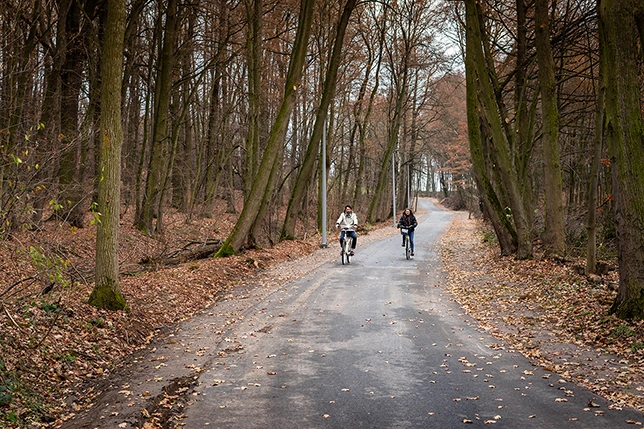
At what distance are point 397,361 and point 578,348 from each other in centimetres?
276

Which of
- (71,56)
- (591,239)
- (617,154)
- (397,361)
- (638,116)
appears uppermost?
(71,56)

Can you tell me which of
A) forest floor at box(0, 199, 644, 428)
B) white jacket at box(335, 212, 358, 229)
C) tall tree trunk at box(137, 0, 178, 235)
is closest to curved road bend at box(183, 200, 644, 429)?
forest floor at box(0, 199, 644, 428)

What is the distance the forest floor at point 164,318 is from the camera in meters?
6.49

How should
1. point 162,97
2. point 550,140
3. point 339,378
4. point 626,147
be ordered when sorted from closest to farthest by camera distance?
point 339,378 → point 626,147 → point 550,140 → point 162,97

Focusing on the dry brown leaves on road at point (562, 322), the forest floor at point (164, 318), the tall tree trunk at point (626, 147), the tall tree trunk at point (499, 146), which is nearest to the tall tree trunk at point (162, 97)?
the forest floor at point (164, 318)

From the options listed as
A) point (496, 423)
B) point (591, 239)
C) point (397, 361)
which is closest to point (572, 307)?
point (591, 239)

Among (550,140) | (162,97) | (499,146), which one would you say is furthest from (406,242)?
(162,97)

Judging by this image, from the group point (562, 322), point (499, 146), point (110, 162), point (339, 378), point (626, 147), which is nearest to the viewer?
point (339, 378)

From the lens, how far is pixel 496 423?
5.46m

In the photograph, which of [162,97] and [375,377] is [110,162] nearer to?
[375,377]

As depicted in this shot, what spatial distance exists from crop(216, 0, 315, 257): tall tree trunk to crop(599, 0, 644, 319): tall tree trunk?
12.5 meters

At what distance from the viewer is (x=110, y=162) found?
959 cm

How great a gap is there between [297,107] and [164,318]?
26241 mm

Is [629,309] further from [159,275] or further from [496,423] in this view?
[159,275]
